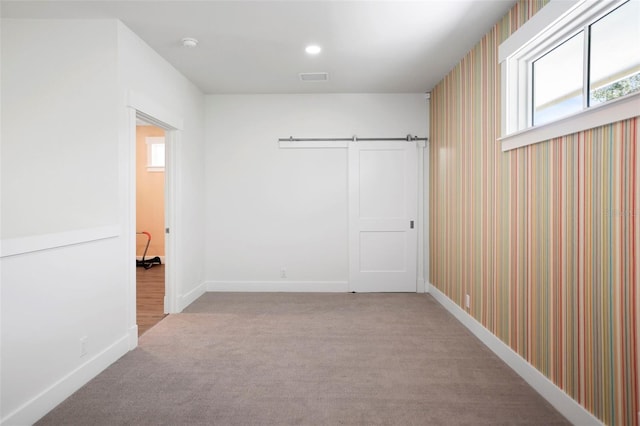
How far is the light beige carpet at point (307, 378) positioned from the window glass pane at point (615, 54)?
1.78 m

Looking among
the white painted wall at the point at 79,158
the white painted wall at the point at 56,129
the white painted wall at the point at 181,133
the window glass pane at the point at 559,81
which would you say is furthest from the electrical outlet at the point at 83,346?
the window glass pane at the point at 559,81

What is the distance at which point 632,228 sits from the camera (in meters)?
1.72

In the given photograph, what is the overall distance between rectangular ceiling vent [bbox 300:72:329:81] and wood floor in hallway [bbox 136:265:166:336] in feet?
9.85

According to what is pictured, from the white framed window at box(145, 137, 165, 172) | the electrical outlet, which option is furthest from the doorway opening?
the electrical outlet

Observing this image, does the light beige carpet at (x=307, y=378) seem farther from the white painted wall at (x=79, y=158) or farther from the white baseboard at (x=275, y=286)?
the white baseboard at (x=275, y=286)

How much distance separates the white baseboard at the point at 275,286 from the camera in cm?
511

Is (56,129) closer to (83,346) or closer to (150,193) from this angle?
(83,346)

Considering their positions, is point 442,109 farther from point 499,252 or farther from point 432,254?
point 499,252

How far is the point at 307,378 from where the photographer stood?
8.57 ft

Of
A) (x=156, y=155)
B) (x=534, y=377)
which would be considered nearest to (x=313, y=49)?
(x=534, y=377)

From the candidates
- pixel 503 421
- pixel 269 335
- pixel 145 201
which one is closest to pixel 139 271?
pixel 145 201

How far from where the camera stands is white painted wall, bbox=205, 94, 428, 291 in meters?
5.08

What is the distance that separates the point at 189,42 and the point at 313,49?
1090 mm

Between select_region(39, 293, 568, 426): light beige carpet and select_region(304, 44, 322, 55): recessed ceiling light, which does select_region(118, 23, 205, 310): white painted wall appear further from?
select_region(304, 44, 322, 55): recessed ceiling light
